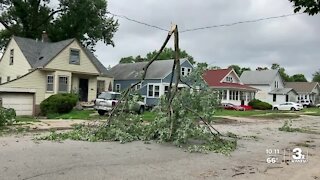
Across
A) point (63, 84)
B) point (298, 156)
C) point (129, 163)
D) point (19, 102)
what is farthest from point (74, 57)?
point (129, 163)

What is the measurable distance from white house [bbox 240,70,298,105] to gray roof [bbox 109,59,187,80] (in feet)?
91.1

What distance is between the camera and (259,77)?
234ft

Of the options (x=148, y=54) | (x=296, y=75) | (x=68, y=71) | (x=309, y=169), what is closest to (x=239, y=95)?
(x=68, y=71)

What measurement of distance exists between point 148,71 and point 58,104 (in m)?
17.9

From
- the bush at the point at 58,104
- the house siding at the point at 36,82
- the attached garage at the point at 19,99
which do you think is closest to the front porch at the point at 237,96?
the house siding at the point at 36,82

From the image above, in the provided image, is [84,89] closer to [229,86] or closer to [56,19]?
[56,19]

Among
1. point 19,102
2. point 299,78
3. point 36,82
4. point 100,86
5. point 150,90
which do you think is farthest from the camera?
point 299,78

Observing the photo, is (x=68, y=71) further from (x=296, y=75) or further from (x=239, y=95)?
(x=296, y=75)

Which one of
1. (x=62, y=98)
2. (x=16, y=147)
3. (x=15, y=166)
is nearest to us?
(x=15, y=166)

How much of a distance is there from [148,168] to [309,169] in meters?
3.93

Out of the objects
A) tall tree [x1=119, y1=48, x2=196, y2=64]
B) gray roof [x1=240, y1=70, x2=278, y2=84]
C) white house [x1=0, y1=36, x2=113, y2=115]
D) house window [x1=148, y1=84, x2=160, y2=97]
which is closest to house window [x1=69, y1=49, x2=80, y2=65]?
white house [x1=0, y1=36, x2=113, y2=115]

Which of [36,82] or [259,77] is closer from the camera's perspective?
[36,82]

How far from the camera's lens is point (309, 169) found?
949cm

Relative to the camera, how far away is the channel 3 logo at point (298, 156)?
10.8 meters
